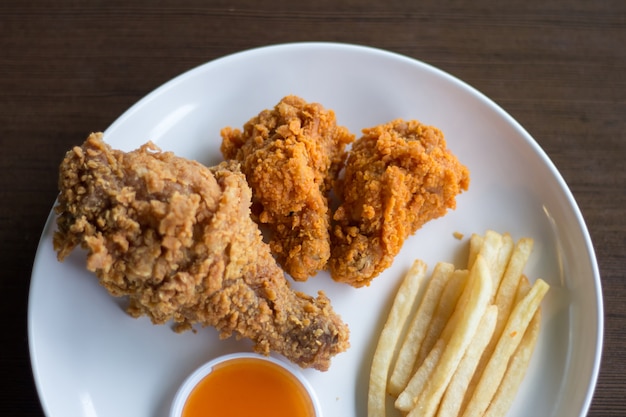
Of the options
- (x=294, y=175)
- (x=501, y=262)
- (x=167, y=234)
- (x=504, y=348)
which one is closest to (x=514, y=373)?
(x=504, y=348)

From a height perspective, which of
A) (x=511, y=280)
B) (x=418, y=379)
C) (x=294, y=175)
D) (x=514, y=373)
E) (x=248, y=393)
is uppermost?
(x=511, y=280)

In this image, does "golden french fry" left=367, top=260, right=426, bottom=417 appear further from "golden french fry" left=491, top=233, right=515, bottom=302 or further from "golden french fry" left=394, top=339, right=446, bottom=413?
"golden french fry" left=491, top=233, right=515, bottom=302

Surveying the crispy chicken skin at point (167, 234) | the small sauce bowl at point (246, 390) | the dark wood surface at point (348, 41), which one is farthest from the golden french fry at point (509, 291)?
the crispy chicken skin at point (167, 234)

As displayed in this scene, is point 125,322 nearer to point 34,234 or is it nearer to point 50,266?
point 50,266

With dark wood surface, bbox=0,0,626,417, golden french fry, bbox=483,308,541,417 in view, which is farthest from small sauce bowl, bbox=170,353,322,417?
dark wood surface, bbox=0,0,626,417

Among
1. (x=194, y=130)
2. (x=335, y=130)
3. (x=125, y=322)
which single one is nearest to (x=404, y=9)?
(x=335, y=130)

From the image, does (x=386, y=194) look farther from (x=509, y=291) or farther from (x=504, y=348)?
(x=504, y=348)
